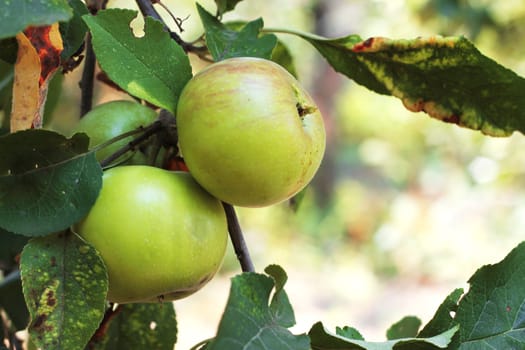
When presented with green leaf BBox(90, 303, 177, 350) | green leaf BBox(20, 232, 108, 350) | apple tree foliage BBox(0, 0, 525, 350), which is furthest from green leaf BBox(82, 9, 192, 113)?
green leaf BBox(90, 303, 177, 350)

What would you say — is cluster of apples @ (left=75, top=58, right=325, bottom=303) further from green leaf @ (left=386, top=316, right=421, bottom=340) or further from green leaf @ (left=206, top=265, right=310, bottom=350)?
green leaf @ (left=386, top=316, right=421, bottom=340)

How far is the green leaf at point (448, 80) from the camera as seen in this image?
1.67ft

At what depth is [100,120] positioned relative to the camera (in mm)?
538

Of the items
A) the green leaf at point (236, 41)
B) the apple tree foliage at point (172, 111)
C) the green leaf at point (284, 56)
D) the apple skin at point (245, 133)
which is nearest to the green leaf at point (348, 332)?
the apple tree foliage at point (172, 111)

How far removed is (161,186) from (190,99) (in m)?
0.06

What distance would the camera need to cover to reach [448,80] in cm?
52

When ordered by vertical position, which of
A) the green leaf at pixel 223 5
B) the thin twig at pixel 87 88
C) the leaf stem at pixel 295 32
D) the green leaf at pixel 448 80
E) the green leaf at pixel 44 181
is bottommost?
the green leaf at pixel 44 181

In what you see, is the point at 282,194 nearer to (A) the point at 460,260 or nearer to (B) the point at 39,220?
(B) the point at 39,220

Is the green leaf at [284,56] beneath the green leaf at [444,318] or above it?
above

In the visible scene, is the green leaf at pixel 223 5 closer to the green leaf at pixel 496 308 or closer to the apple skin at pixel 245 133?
the apple skin at pixel 245 133

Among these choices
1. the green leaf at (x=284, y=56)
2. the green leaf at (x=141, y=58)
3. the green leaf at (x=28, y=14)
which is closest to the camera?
the green leaf at (x=28, y=14)

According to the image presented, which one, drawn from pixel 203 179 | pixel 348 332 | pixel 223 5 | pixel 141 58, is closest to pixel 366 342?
pixel 348 332

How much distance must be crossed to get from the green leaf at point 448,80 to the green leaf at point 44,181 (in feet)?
0.83

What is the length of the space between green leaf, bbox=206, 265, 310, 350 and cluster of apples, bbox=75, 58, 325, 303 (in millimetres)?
63
